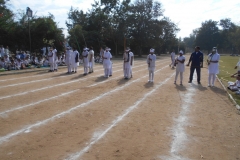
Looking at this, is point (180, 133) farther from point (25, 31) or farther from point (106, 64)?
point (25, 31)

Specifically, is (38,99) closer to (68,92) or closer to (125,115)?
(68,92)

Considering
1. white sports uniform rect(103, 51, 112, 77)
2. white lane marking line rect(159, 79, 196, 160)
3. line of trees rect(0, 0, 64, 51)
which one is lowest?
white lane marking line rect(159, 79, 196, 160)

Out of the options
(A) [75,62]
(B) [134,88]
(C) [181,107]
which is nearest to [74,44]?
(A) [75,62]

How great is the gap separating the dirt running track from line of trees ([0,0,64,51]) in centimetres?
1539

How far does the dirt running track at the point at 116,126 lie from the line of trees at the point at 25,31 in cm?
1539

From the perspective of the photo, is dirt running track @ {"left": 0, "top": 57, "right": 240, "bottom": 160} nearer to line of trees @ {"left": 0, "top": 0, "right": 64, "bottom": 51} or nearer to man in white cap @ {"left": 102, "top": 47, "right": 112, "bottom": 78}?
man in white cap @ {"left": 102, "top": 47, "right": 112, "bottom": 78}

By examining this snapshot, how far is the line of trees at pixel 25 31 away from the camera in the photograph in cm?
2364

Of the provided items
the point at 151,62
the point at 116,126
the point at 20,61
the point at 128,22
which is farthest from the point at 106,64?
the point at 128,22

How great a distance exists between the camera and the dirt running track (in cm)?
477

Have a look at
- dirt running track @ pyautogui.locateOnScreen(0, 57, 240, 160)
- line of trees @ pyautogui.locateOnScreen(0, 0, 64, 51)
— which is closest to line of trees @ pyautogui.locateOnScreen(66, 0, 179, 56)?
line of trees @ pyautogui.locateOnScreen(0, 0, 64, 51)

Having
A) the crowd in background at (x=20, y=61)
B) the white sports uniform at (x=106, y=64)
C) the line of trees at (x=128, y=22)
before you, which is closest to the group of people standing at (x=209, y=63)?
the white sports uniform at (x=106, y=64)

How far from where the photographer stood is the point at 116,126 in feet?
20.5

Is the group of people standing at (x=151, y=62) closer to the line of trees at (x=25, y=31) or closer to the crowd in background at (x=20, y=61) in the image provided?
the crowd in background at (x=20, y=61)

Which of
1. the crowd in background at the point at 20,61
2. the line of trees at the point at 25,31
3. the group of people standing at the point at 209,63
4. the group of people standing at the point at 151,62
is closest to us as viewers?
the group of people standing at the point at 209,63
